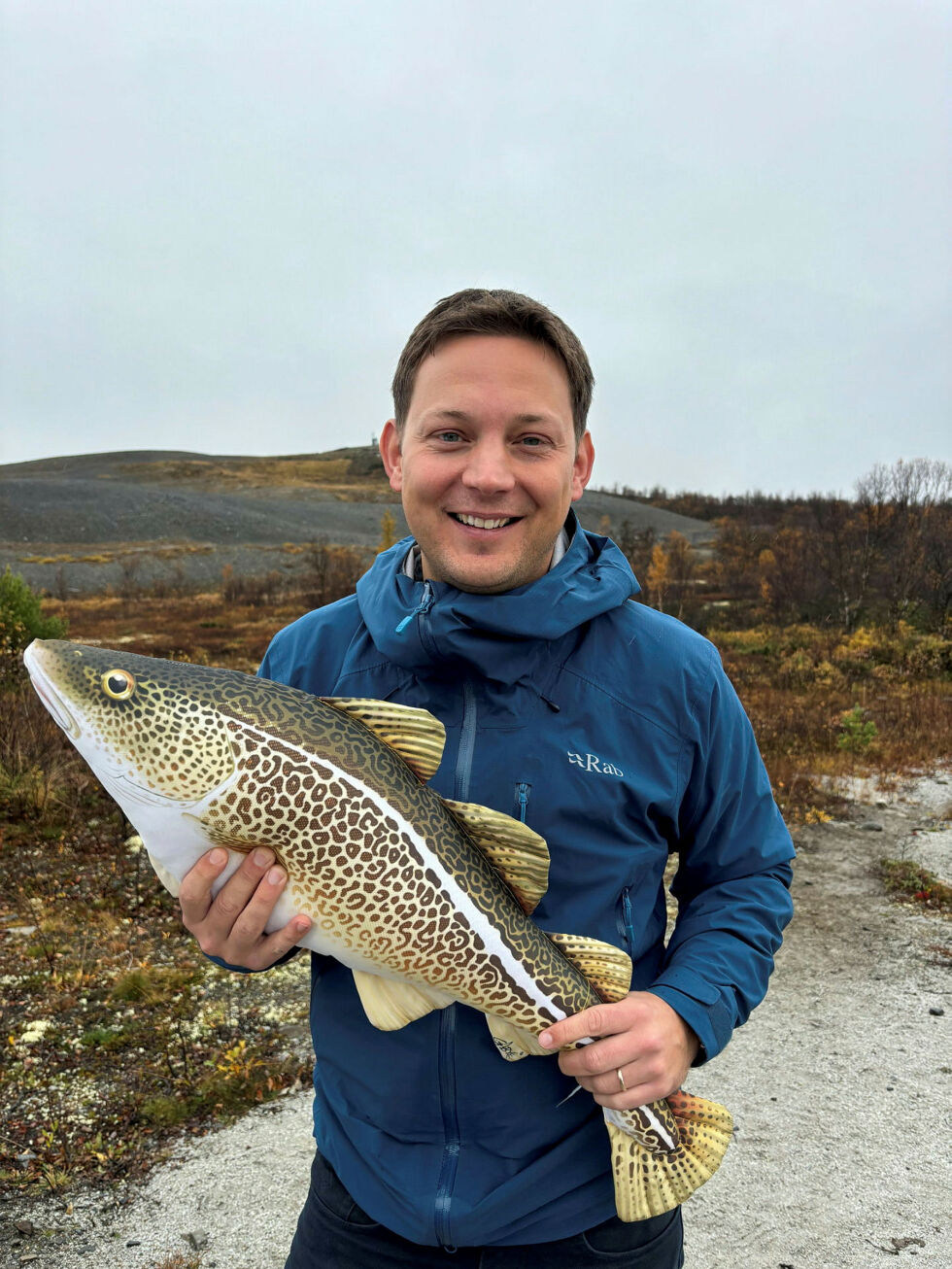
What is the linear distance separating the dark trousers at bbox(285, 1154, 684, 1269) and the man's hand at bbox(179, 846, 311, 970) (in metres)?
0.83

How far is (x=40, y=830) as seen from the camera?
8.48 metres

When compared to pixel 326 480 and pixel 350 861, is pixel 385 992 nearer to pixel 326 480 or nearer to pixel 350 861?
pixel 350 861

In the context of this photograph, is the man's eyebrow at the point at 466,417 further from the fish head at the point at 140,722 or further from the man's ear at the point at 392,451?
the fish head at the point at 140,722

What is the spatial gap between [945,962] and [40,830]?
8.49m

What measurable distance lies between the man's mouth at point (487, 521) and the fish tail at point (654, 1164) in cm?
155

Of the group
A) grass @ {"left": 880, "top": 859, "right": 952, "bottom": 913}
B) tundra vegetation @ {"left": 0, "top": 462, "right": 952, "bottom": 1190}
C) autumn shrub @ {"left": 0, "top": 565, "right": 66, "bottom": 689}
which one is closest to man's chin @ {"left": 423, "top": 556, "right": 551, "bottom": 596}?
tundra vegetation @ {"left": 0, "top": 462, "right": 952, "bottom": 1190}

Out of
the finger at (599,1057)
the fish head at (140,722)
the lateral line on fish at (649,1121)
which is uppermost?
the fish head at (140,722)

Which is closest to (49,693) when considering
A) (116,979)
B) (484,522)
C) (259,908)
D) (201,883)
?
(201,883)

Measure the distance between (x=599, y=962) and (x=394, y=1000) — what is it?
53cm

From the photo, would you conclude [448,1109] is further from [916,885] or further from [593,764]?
[916,885]

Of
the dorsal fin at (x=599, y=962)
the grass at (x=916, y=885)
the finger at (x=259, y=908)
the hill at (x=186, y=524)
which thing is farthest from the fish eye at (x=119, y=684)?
the hill at (x=186, y=524)

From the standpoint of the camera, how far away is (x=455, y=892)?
→ 1.97 m

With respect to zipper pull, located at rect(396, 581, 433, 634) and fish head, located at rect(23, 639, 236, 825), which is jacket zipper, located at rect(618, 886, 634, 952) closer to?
zipper pull, located at rect(396, 581, 433, 634)

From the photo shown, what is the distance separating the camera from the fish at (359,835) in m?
1.88
